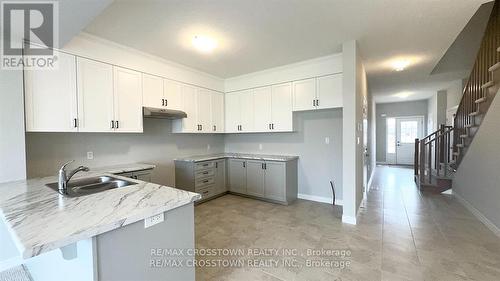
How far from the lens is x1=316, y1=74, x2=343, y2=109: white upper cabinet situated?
3.64 meters

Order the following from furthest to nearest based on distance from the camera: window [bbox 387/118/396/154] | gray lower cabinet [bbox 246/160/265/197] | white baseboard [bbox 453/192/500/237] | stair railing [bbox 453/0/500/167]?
window [bbox 387/118/396/154]
gray lower cabinet [bbox 246/160/265/197]
white baseboard [bbox 453/192/500/237]
stair railing [bbox 453/0/500/167]

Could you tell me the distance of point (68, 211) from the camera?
1341 millimetres

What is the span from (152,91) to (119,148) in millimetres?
1077

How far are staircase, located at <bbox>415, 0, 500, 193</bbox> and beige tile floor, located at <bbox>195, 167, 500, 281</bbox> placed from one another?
73 centimetres

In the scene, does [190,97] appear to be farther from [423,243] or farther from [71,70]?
[423,243]

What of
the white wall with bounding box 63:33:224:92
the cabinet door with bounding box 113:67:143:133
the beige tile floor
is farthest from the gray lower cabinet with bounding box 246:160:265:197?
the cabinet door with bounding box 113:67:143:133

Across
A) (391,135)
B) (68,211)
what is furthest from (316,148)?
(391,135)

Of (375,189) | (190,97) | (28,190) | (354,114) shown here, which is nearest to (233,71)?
(190,97)

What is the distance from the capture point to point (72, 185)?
2.21 m

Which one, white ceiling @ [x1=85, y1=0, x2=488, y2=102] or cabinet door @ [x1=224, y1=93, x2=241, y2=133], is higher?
white ceiling @ [x1=85, y1=0, x2=488, y2=102]

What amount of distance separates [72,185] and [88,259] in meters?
1.43

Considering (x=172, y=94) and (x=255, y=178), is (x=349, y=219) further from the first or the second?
(x=172, y=94)

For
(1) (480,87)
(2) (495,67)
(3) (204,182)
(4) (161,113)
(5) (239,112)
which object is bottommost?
(3) (204,182)

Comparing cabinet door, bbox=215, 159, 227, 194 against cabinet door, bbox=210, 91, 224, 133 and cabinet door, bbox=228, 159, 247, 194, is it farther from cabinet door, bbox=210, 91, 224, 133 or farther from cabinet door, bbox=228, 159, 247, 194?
cabinet door, bbox=210, 91, 224, 133
